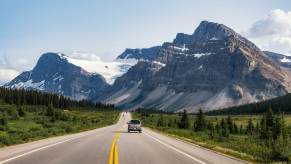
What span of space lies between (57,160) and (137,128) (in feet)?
136

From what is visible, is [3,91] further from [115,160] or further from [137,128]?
[115,160]

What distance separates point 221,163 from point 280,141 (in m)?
3.78

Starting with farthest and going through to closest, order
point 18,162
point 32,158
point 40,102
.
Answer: point 40,102
point 32,158
point 18,162

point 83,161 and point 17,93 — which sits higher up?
point 17,93

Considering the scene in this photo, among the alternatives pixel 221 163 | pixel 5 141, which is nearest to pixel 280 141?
pixel 221 163

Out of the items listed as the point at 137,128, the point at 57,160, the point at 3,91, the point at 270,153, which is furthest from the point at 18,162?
the point at 3,91

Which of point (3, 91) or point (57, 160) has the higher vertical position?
point (3, 91)

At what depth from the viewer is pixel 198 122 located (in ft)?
295

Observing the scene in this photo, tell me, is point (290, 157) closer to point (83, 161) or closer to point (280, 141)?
point (280, 141)

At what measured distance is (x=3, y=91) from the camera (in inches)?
7062

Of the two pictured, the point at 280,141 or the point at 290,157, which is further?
the point at 280,141

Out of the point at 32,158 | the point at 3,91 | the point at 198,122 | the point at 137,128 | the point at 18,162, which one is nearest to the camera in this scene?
the point at 18,162

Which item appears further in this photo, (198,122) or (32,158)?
(198,122)

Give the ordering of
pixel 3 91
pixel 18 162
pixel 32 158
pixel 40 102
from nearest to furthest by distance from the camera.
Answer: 1. pixel 18 162
2. pixel 32 158
3. pixel 3 91
4. pixel 40 102
